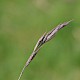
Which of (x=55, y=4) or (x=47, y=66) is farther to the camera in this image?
(x=55, y=4)

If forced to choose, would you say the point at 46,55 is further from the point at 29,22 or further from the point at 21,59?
the point at 29,22

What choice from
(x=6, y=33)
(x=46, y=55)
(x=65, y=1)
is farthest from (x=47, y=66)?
(x=65, y=1)

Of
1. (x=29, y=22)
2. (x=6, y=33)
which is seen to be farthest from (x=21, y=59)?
(x=29, y=22)

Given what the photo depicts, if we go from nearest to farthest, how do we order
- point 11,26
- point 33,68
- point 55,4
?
1. point 33,68
2. point 11,26
3. point 55,4

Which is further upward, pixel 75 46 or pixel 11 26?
pixel 11 26

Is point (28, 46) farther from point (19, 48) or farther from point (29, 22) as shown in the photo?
point (29, 22)

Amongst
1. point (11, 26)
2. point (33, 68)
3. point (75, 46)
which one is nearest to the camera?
point (33, 68)
